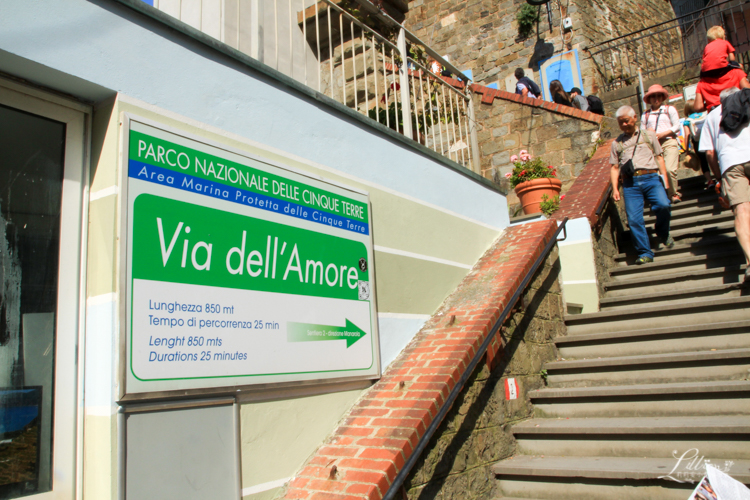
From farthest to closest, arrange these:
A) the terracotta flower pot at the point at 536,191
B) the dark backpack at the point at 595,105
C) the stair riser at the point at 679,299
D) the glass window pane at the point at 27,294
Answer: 1. the dark backpack at the point at 595,105
2. the terracotta flower pot at the point at 536,191
3. the stair riser at the point at 679,299
4. the glass window pane at the point at 27,294

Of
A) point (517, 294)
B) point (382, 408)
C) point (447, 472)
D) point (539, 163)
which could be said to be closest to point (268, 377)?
point (382, 408)

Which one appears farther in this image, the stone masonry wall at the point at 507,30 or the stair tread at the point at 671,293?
the stone masonry wall at the point at 507,30

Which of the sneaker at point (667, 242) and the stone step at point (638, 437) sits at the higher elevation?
the sneaker at point (667, 242)

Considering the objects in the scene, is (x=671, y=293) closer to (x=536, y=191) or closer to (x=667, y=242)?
(x=667, y=242)

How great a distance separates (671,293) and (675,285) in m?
0.36

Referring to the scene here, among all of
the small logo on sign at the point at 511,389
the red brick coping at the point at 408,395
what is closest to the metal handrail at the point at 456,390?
the red brick coping at the point at 408,395

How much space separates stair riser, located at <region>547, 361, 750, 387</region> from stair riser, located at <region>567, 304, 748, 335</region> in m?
0.70

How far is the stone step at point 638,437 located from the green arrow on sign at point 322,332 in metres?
1.66

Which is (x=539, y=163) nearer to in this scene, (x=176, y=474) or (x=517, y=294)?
(x=517, y=294)

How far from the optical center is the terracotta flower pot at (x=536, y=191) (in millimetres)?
7509

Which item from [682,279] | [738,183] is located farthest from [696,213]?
[738,183]

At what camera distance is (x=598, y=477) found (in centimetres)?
354

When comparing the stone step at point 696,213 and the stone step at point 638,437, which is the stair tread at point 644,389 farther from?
the stone step at point 696,213

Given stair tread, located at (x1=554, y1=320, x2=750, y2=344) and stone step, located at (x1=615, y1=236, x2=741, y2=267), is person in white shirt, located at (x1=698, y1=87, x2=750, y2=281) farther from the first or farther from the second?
stone step, located at (x1=615, y1=236, x2=741, y2=267)
